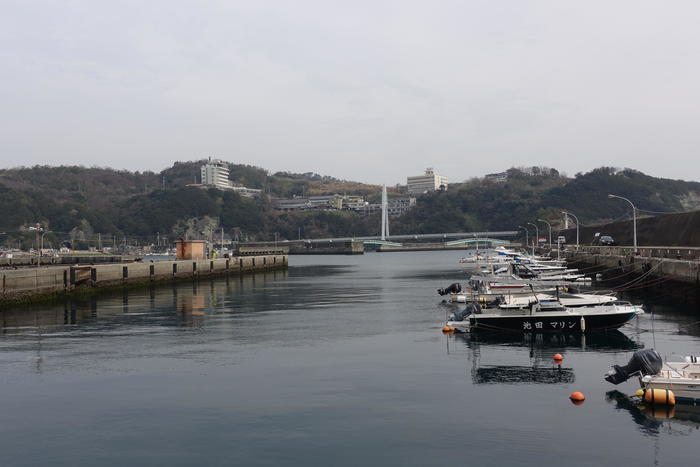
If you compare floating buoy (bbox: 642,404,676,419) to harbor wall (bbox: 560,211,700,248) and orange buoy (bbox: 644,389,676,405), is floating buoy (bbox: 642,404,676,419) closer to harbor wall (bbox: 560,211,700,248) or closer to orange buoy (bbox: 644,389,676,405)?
orange buoy (bbox: 644,389,676,405)

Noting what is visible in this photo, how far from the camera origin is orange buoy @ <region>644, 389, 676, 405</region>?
20.1 metres

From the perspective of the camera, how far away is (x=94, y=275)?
62.6 metres

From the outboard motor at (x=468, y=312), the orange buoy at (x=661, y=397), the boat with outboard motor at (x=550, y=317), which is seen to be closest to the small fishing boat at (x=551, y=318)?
the boat with outboard motor at (x=550, y=317)

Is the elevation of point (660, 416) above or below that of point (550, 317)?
below

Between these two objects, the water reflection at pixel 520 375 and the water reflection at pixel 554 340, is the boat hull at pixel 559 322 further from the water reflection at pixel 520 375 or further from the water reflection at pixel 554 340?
the water reflection at pixel 520 375

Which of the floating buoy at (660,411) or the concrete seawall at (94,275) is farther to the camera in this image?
the concrete seawall at (94,275)

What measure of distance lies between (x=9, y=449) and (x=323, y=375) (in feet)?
39.0

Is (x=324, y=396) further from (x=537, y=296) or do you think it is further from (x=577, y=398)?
(x=537, y=296)

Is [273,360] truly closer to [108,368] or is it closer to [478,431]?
Result: [108,368]

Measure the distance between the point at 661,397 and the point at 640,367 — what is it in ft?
4.03

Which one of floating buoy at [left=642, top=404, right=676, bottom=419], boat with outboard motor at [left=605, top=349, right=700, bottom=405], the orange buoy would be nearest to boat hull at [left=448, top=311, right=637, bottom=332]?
boat with outboard motor at [left=605, top=349, right=700, bottom=405]

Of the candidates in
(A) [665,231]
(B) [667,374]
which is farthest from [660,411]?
(A) [665,231]

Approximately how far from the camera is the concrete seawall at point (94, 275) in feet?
168

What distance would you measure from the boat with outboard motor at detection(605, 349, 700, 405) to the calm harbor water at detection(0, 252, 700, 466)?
3.62ft
